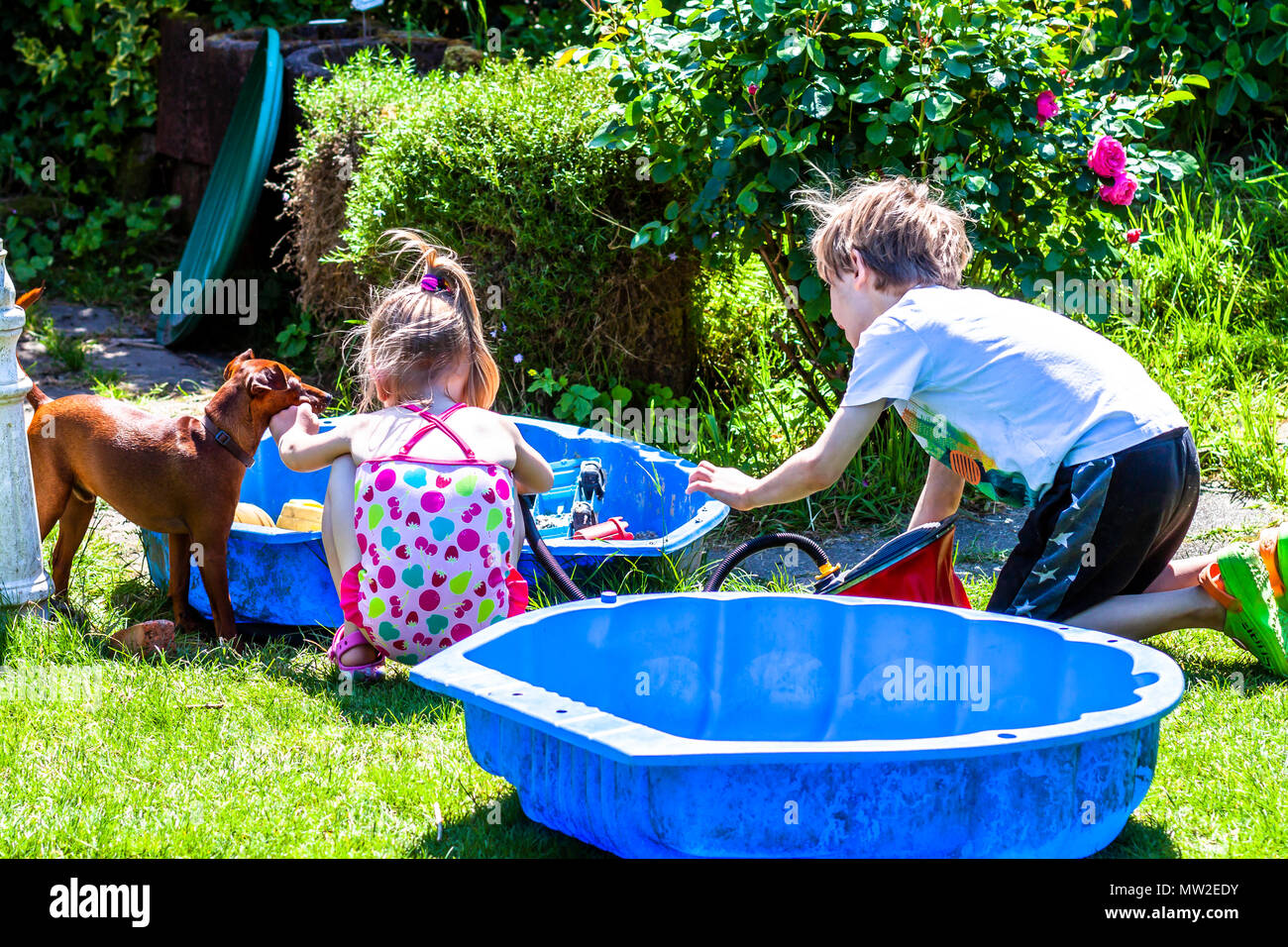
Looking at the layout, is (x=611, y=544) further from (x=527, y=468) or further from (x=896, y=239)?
(x=896, y=239)

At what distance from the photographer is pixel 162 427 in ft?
11.2

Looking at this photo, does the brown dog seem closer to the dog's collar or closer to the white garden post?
the dog's collar

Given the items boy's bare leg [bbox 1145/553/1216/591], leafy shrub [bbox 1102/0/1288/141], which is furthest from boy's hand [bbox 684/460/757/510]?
leafy shrub [bbox 1102/0/1288/141]

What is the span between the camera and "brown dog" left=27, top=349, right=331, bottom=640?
3367 millimetres

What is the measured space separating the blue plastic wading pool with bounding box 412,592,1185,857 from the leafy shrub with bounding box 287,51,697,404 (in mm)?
2367

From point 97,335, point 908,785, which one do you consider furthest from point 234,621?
point 97,335

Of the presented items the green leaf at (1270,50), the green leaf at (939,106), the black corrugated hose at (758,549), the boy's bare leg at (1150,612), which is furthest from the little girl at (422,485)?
the green leaf at (1270,50)

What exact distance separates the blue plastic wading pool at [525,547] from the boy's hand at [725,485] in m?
0.57

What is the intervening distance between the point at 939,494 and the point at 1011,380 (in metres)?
0.50

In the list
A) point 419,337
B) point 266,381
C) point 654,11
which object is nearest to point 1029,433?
point 419,337

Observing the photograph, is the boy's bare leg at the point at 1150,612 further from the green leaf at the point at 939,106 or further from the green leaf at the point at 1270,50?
the green leaf at the point at 1270,50

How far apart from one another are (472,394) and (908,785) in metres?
1.73

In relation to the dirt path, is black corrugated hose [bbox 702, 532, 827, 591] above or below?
above

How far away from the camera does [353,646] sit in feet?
10.3
